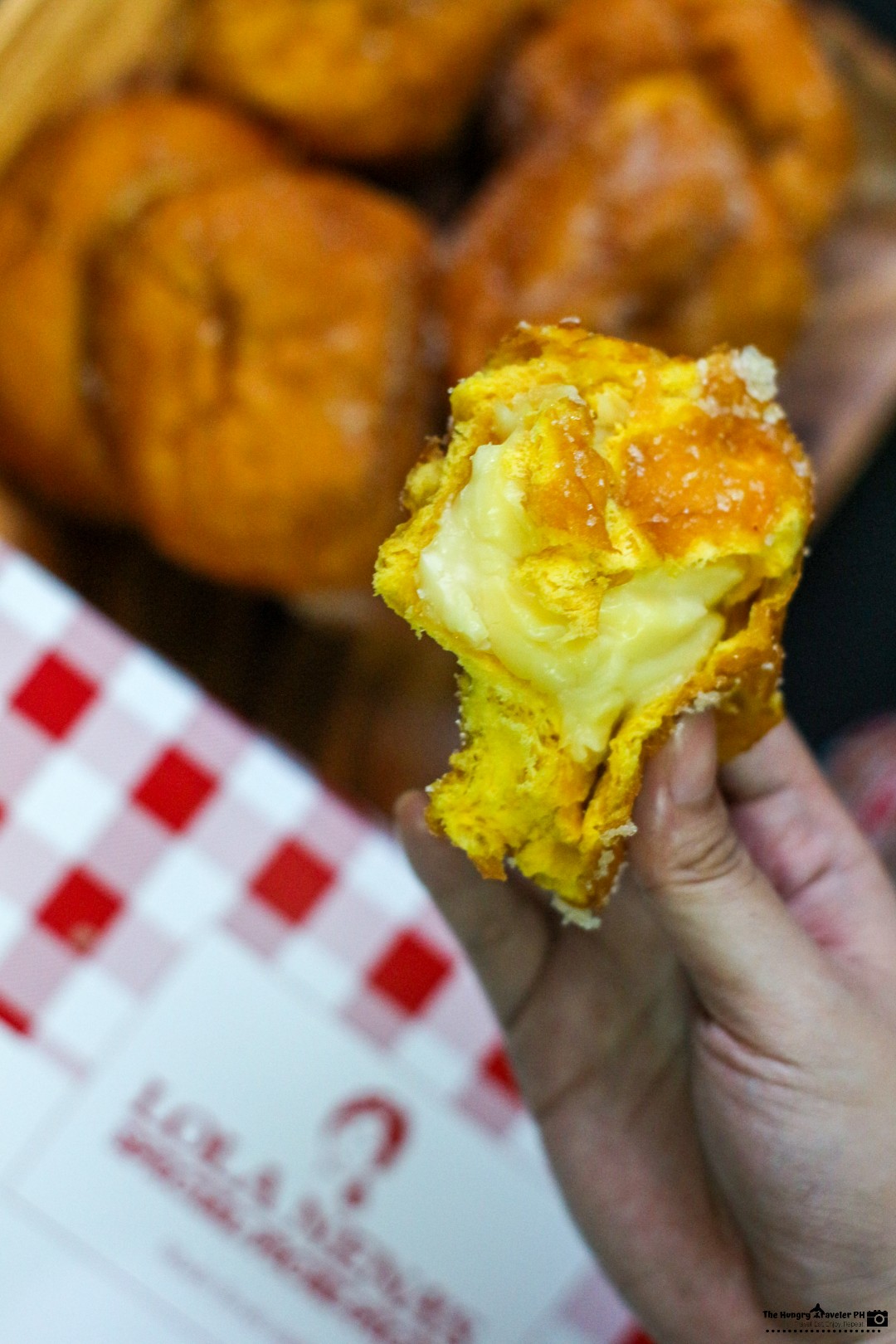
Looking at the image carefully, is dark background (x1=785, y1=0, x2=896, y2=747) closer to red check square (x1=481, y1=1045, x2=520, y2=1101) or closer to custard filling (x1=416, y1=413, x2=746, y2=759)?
red check square (x1=481, y1=1045, x2=520, y2=1101)

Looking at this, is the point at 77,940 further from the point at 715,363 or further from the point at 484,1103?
the point at 715,363

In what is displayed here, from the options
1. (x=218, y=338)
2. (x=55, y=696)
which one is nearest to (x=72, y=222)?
(x=218, y=338)

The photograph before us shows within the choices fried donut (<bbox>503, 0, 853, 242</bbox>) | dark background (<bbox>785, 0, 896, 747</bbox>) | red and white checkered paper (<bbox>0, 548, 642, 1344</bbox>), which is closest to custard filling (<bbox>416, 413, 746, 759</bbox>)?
red and white checkered paper (<bbox>0, 548, 642, 1344</bbox>)

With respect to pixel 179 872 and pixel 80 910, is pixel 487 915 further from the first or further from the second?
pixel 80 910

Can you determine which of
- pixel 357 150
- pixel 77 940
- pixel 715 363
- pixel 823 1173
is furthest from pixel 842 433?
pixel 77 940

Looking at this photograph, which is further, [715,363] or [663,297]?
[663,297]

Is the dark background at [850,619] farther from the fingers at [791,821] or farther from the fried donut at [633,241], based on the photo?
the fingers at [791,821]
